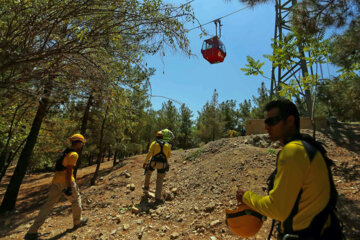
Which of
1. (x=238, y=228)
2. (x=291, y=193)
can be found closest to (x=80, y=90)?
(x=238, y=228)

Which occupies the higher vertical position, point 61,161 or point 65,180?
point 61,161

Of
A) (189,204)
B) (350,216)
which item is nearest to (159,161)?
(189,204)

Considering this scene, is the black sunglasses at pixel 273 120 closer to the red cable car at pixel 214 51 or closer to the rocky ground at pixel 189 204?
the rocky ground at pixel 189 204

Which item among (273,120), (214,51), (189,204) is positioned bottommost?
(189,204)

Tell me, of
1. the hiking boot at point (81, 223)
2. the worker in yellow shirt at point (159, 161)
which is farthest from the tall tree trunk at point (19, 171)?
the worker in yellow shirt at point (159, 161)

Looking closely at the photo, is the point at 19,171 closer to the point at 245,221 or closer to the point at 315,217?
the point at 245,221

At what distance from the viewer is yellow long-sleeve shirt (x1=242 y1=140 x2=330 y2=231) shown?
1.18 metres

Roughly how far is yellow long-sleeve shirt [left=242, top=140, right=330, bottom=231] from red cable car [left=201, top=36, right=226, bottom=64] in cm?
731

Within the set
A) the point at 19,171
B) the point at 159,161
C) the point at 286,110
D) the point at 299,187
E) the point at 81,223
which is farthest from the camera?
the point at 19,171

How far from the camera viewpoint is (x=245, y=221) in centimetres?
152

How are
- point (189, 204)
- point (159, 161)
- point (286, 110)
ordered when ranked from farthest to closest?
point (159, 161) < point (189, 204) < point (286, 110)

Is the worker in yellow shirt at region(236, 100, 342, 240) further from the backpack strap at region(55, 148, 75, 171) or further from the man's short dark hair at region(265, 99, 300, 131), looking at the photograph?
the backpack strap at region(55, 148, 75, 171)

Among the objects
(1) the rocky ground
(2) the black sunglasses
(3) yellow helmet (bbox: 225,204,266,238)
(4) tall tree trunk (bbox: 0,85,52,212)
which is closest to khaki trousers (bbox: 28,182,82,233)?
(1) the rocky ground

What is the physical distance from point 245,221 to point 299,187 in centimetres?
56
